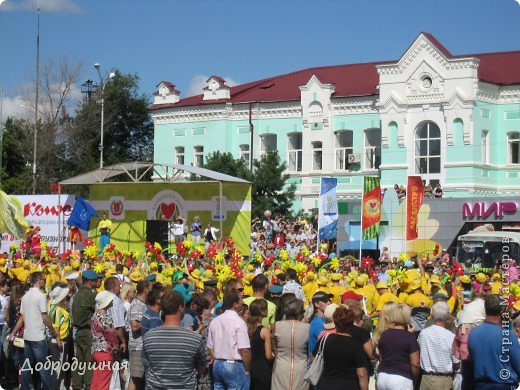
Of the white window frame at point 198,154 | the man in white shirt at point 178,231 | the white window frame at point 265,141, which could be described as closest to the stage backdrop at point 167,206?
the man in white shirt at point 178,231

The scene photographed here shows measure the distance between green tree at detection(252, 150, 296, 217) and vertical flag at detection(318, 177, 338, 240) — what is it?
1890 centimetres

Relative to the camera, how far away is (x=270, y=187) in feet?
156

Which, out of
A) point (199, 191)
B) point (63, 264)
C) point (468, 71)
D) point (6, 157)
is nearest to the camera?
point (63, 264)

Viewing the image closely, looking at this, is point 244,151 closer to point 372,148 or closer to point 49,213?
point 372,148

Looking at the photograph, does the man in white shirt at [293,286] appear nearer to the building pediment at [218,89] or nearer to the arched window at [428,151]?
the arched window at [428,151]

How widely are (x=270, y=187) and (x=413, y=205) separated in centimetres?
1913

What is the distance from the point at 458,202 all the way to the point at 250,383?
87.7ft

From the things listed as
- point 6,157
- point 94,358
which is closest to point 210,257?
point 94,358

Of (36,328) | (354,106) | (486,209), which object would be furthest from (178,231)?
(36,328)

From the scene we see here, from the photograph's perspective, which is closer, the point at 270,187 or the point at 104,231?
the point at 104,231

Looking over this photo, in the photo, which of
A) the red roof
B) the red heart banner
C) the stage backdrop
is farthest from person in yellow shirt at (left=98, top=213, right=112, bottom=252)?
the red roof

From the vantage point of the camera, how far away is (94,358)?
11922 millimetres

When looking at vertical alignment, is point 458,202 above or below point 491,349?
above

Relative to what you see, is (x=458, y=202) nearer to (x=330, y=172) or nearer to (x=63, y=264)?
(x=330, y=172)
